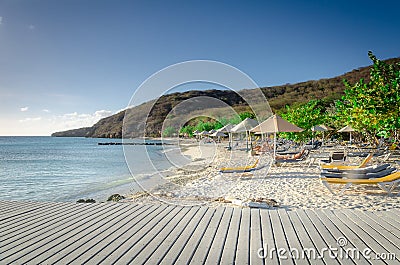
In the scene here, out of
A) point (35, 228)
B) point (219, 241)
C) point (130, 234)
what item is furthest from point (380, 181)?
point (35, 228)

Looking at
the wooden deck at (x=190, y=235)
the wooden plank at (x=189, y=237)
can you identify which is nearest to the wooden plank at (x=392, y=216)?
the wooden deck at (x=190, y=235)

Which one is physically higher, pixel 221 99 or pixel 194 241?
pixel 221 99

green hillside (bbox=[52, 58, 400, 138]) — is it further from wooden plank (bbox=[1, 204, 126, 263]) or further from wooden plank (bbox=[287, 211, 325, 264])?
wooden plank (bbox=[1, 204, 126, 263])

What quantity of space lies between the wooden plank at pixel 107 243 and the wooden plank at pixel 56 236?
0.30 m

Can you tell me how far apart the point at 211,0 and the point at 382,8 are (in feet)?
51.2

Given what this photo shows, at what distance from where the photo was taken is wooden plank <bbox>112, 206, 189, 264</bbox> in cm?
233

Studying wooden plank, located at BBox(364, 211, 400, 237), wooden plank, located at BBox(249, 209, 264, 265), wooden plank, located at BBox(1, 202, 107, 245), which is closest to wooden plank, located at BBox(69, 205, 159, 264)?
wooden plank, located at BBox(1, 202, 107, 245)

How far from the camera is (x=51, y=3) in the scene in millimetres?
10750

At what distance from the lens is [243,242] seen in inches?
102

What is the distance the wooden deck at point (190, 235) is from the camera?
2.29 metres

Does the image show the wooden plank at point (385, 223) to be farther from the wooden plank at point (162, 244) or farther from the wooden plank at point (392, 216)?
the wooden plank at point (162, 244)

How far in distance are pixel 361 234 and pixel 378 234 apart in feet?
0.49

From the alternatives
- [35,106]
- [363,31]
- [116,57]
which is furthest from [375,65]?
[35,106]

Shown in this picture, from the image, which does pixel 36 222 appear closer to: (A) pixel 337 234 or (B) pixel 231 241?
(B) pixel 231 241
